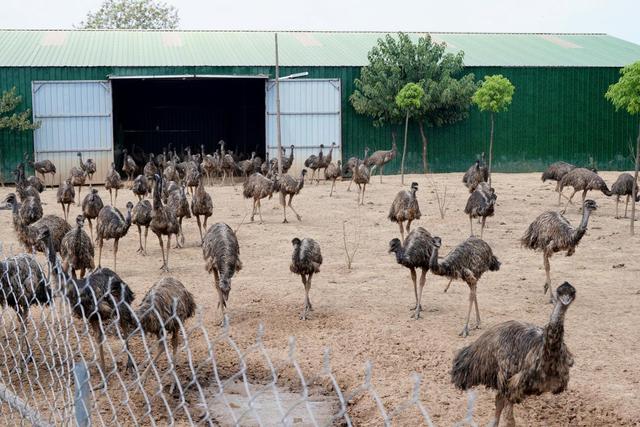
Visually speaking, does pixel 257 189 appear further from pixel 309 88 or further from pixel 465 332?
pixel 309 88

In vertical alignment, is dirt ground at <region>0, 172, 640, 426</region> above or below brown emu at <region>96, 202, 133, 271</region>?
below

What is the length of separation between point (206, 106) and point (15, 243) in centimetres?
2521

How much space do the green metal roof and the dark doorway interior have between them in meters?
3.32

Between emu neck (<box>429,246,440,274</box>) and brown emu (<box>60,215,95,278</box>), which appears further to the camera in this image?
brown emu (<box>60,215,95,278</box>)

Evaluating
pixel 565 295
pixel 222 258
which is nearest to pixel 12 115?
pixel 222 258

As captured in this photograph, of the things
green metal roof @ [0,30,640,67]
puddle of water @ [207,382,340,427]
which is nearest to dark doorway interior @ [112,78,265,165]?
green metal roof @ [0,30,640,67]

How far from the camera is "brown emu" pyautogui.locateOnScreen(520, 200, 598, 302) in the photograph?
→ 34.0 ft

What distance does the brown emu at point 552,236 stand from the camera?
10.4 m

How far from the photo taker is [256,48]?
1240 inches

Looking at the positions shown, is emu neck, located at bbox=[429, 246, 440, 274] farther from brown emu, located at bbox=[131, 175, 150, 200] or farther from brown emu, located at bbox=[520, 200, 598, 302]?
brown emu, located at bbox=[131, 175, 150, 200]

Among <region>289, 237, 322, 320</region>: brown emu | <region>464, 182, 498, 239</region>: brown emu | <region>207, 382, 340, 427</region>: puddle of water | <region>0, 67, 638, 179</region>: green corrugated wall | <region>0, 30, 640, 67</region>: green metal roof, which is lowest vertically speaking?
<region>207, 382, 340, 427</region>: puddle of water

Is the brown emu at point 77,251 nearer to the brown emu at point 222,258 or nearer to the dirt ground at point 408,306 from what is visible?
the dirt ground at point 408,306

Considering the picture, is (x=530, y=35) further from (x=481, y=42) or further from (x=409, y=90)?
(x=409, y=90)

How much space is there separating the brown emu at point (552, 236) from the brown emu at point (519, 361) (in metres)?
4.44
